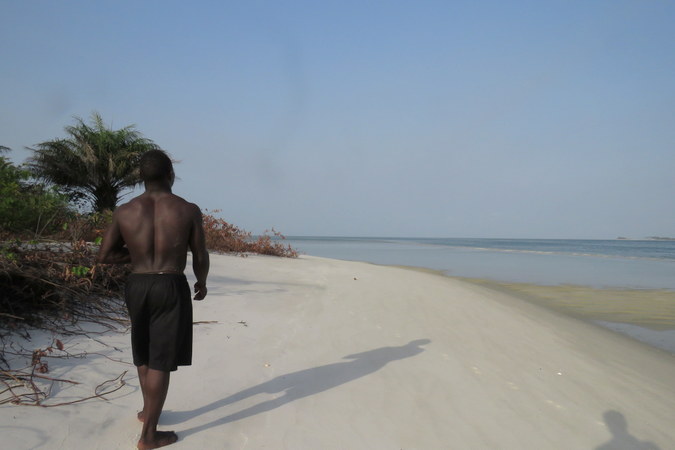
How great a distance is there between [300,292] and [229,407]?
14.4ft

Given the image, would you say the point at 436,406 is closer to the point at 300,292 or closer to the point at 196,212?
the point at 196,212

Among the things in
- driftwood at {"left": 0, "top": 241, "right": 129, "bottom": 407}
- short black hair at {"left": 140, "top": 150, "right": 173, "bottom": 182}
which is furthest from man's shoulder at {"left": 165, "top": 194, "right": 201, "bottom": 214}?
driftwood at {"left": 0, "top": 241, "right": 129, "bottom": 407}

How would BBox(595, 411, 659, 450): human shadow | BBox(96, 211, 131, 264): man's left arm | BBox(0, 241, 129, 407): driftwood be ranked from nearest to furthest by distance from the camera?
BBox(96, 211, 131, 264): man's left arm < BBox(0, 241, 129, 407): driftwood < BBox(595, 411, 659, 450): human shadow

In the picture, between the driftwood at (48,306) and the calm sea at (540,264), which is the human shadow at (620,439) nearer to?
the driftwood at (48,306)

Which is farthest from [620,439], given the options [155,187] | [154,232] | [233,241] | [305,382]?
[233,241]

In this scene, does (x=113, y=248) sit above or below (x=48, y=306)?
Result: above

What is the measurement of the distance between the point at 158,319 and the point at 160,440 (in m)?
0.73

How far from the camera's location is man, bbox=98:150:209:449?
8.43ft

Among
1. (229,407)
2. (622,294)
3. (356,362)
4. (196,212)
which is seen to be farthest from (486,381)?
(622,294)

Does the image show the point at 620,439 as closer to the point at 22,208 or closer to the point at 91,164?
the point at 22,208

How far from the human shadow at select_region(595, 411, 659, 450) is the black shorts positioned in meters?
3.16

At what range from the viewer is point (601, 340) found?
6.52 meters

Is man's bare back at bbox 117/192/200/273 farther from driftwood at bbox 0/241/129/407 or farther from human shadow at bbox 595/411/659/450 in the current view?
human shadow at bbox 595/411/659/450

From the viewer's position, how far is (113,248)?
2.71 m
